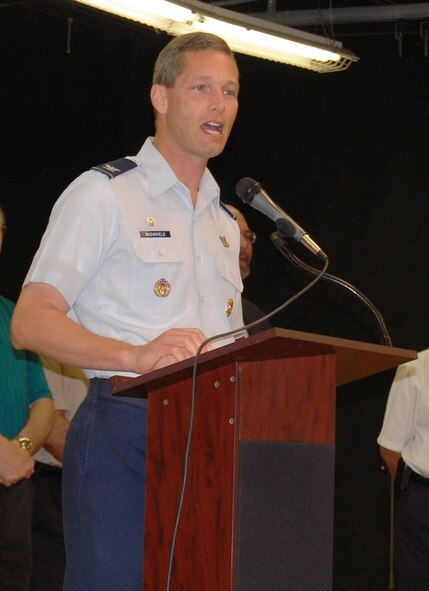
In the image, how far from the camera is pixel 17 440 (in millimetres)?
3795

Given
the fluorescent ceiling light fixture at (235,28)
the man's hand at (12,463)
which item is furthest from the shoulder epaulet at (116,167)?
the fluorescent ceiling light fixture at (235,28)

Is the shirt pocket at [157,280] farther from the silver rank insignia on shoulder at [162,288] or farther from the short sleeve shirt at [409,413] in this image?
the short sleeve shirt at [409,413]

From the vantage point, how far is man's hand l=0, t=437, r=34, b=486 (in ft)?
12.0

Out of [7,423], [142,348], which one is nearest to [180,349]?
[142,348]

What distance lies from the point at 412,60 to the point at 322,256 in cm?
381

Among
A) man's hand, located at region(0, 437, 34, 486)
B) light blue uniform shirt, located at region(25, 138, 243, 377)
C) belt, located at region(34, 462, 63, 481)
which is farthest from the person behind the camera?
belt, located at region(34, 462, 63, 481)

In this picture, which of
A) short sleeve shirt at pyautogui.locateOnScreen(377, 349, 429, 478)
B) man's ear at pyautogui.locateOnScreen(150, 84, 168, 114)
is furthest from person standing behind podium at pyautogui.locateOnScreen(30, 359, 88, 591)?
man's ear at pyautogui.locateOnScreen(150, 84, 168, 114)

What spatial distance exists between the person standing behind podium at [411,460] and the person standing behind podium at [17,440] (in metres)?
1.88

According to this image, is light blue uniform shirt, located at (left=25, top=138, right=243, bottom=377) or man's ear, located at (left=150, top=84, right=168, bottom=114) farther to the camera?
man's ear, located at (left=150, top=84, right=168, bottom=114)

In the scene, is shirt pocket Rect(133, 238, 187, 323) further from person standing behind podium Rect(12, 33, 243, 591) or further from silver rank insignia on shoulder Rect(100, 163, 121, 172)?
silver rank insignia on shoulder Rect(100, 163, 121, 172)

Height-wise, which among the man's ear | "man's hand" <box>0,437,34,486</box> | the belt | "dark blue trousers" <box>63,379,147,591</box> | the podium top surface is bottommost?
the belt

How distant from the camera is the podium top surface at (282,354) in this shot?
Result: 5.98 feet

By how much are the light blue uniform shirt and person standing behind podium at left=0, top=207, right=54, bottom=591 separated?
1.40 m

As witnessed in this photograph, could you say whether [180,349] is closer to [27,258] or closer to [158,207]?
[158,207]
